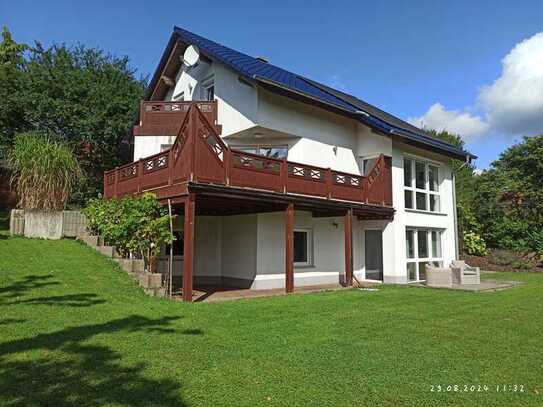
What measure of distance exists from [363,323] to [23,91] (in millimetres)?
23308

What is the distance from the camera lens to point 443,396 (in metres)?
4.20

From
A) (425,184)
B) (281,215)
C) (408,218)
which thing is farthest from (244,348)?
(425,184)

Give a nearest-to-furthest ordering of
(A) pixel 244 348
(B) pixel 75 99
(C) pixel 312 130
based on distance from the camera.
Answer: (A) pixel 244 348
(C) pixel 312 130
(B) pixel 75 99

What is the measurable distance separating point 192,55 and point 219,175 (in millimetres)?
7596

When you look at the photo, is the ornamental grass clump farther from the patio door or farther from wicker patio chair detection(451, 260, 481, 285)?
wicker patio chair detection(451, 260, 481, 285)

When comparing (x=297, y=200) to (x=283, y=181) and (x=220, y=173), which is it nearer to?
(x=283, y=181)

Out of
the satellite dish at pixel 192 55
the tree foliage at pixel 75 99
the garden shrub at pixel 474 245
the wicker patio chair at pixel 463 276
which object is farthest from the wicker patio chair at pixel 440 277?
the tree foliage at pixel 75 99

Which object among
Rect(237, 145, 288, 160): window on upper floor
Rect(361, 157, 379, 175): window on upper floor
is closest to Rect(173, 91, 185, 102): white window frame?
Rect(237, 145, 288, 160): window on upper floor

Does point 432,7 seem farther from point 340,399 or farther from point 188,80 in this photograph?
point 340,399

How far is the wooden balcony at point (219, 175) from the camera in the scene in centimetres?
1017

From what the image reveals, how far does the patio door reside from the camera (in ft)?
55.6

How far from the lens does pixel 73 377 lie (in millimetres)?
4406

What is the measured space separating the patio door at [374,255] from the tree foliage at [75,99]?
48.7 feet

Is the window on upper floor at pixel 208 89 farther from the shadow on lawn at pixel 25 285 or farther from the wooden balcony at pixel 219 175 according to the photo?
the shadow on lawn at pixel 25 285
